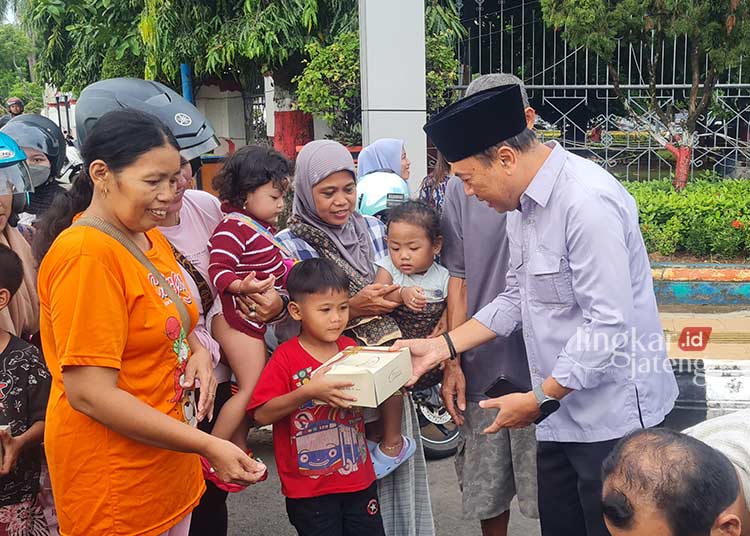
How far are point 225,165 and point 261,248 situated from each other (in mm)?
415

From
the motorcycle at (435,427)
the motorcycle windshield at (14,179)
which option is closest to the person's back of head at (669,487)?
the motorcycle windshield at (14,179)

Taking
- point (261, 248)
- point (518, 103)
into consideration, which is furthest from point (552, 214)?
point (261, 248)

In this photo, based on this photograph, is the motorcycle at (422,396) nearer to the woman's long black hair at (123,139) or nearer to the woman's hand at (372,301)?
the woman's hand at (372,301)

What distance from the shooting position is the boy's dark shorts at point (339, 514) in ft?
9.48

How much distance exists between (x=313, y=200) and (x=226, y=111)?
14.4 meters

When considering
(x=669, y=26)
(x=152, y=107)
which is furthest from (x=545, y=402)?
(x=669, y=26)

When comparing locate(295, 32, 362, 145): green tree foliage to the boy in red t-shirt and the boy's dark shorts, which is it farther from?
the boy's dark shorts

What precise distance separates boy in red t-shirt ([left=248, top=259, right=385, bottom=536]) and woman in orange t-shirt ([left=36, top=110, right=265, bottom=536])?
66 cm

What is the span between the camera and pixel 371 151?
5.07 m

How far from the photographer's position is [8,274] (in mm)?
2656

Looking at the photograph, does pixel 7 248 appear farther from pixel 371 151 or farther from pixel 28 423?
pixel 371 151

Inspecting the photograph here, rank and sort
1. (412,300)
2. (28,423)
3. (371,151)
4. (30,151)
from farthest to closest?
1. (371,151)
2. (30,151)
3. (412,300)
4. (28,423)

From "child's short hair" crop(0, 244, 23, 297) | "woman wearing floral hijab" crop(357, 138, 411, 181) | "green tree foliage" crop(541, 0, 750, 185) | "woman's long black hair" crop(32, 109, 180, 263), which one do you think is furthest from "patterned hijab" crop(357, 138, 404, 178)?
"green tree foliage" crop(541, 0, 750, 185)

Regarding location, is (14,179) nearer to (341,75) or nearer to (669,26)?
(341,75)
